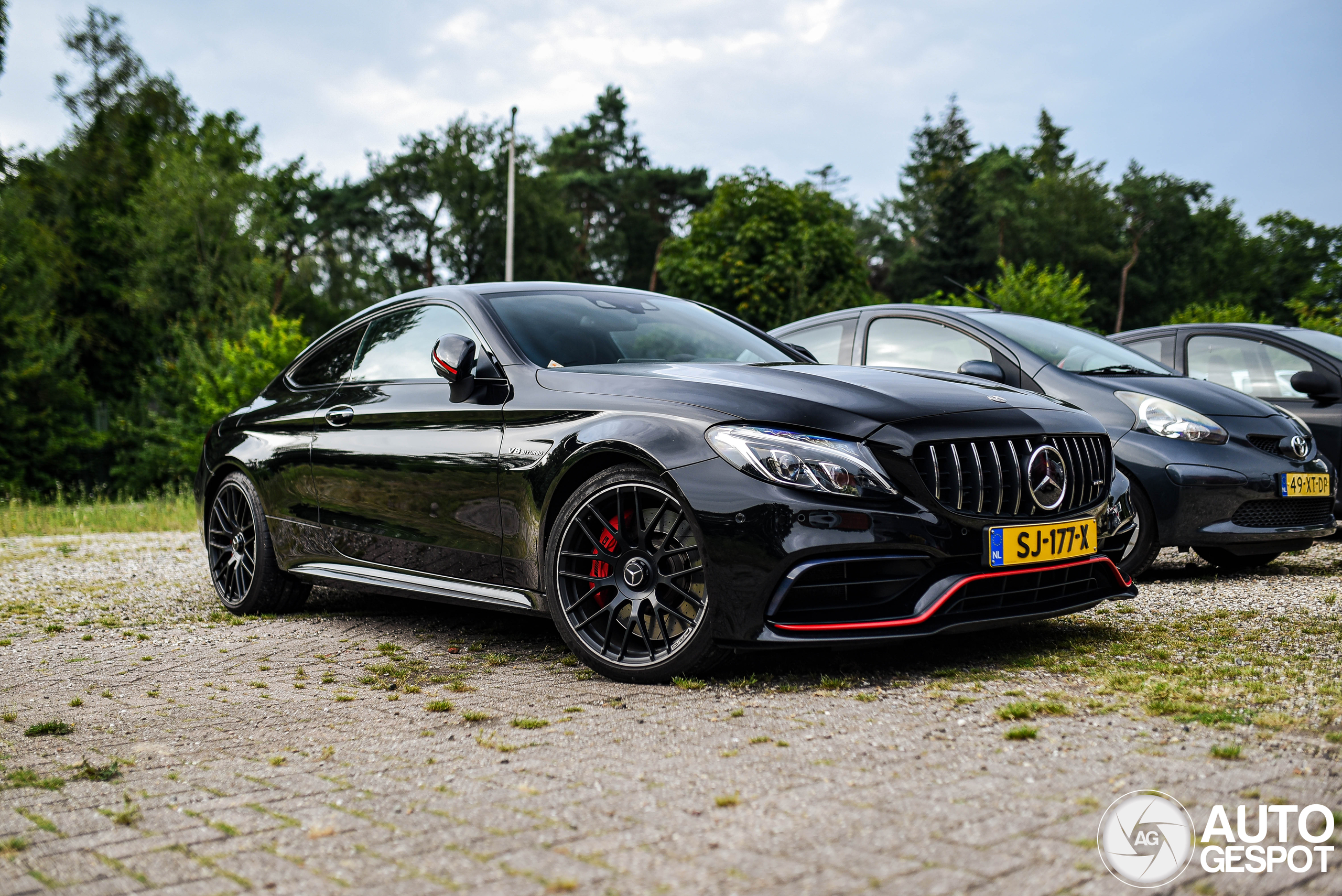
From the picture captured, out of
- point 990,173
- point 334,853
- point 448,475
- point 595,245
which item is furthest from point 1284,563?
point 990,173

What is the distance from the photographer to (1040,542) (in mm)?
3926

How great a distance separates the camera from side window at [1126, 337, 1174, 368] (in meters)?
8.54

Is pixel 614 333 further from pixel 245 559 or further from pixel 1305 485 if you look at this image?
pixel 1305 485

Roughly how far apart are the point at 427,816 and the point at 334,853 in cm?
26

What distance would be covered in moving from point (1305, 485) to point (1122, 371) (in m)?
1.18

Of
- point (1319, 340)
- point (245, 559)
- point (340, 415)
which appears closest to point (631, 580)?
point (340, 415)

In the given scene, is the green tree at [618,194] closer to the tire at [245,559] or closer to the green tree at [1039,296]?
the green tree at [1039,296]

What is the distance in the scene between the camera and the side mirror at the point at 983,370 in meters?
6.12

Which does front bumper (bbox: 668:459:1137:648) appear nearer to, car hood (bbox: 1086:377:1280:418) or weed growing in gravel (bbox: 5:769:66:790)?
weed growing in gravel (bbox: 5:769:66:790)

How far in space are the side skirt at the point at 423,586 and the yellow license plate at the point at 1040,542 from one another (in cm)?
170

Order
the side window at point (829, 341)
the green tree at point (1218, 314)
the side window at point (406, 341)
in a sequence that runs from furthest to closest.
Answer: the green tree at point (1218, 314) < the side window at point (829, 341) < the side window at point (406, 341)

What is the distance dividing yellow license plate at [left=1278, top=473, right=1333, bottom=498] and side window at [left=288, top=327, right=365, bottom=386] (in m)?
4.99

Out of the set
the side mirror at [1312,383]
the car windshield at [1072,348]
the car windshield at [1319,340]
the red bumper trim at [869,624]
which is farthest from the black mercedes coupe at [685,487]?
the car windshield at [1319,340]

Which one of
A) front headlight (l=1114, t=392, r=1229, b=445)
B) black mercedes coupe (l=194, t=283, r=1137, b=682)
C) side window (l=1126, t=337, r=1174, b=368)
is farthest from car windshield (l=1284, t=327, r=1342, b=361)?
black mercedes coupe (l=194, t=283, r=1137, b=682)
